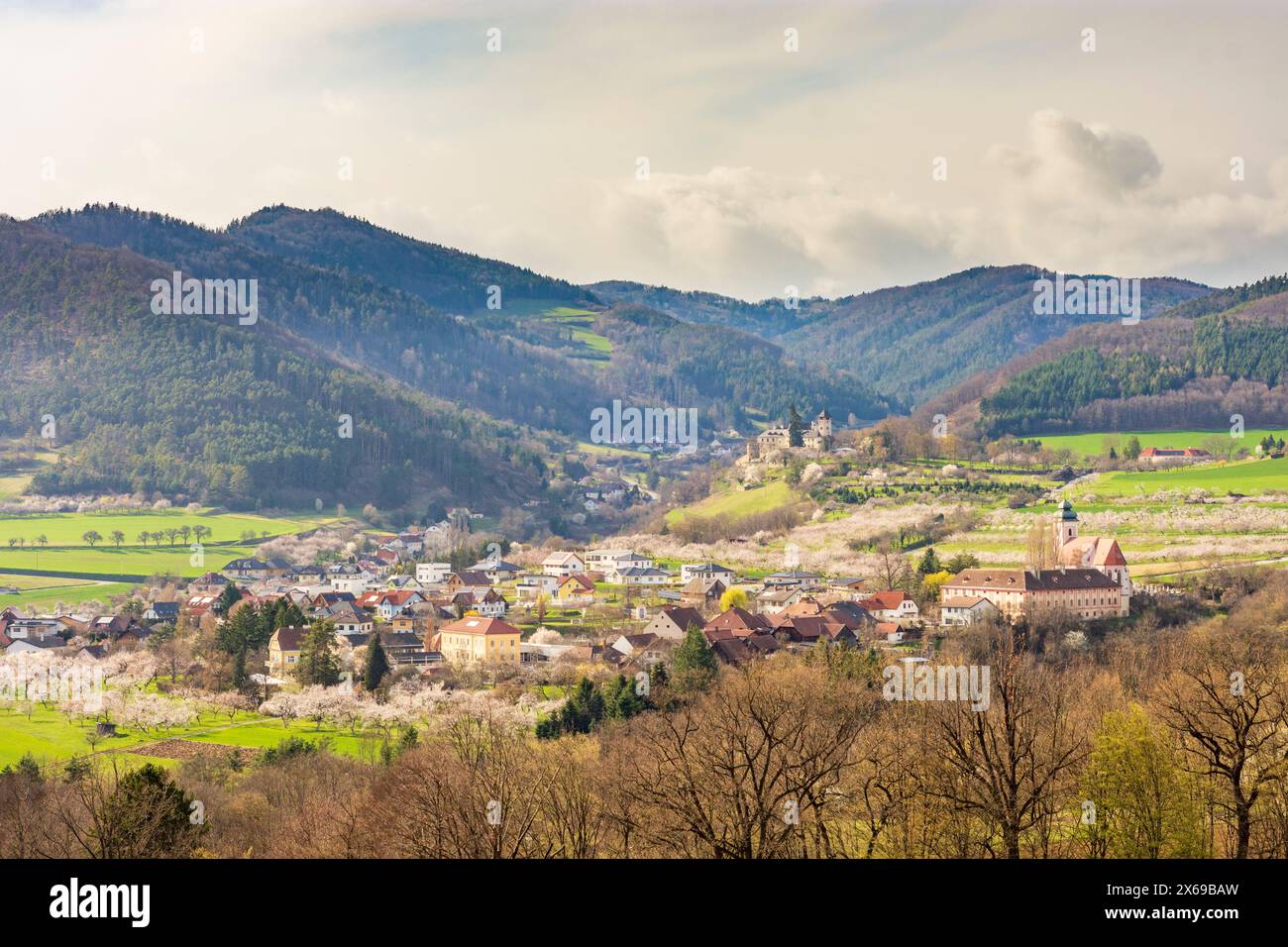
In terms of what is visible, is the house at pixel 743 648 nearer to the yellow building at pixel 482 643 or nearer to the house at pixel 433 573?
the yellow building at pixel 482 643

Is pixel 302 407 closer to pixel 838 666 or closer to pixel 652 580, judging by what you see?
pixel 652 580

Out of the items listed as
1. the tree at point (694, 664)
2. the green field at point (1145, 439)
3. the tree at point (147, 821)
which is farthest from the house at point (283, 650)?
the green field at point (1145, 439)

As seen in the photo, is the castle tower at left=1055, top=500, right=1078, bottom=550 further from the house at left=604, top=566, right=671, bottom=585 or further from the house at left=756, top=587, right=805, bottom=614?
the house at left=604, top=566, right=671, bottom=585

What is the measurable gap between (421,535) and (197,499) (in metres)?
16.5

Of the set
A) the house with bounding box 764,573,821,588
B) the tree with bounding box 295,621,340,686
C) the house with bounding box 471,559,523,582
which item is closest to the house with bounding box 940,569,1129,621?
the house with bounding box 764,573,821,588

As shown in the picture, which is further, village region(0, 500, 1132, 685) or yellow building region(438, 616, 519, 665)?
yellow building region(438, 616, 519, 665)

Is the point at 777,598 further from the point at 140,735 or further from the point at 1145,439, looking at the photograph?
the point at 1145,439

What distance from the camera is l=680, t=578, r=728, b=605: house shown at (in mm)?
56781

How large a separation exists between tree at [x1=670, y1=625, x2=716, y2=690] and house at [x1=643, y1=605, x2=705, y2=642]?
688 cm

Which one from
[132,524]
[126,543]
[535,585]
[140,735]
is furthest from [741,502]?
[140,735]

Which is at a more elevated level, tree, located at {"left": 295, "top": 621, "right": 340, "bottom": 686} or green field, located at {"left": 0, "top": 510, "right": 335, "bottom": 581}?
green field, located at {"left": 0, "top": 510, "right": 335, "bottom": 581}

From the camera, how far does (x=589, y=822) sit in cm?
1939

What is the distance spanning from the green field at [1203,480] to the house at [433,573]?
1350 inches
